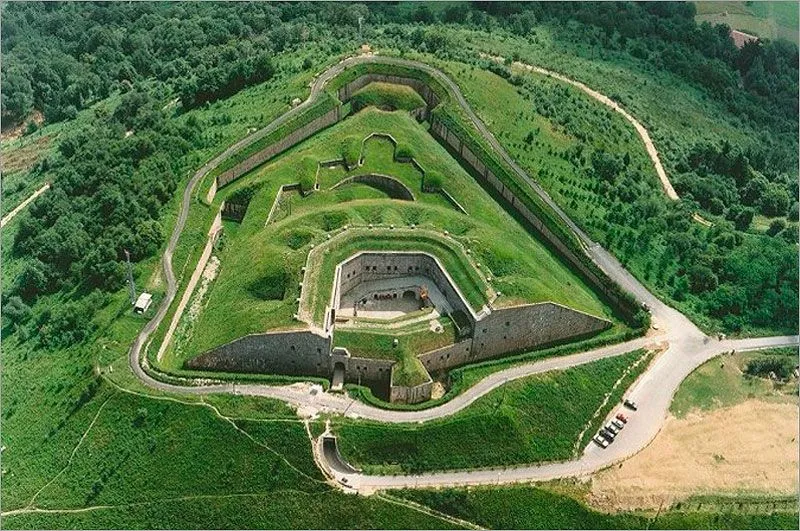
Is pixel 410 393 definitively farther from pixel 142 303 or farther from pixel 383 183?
pixel 383 183

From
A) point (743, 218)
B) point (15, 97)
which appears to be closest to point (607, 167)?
point (743, 218)

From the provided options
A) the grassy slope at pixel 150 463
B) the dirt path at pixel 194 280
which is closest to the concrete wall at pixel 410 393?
the grassy slope at pixel 150 463

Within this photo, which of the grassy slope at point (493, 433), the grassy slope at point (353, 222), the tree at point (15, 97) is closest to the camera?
the grassy slope at point (493, 433)

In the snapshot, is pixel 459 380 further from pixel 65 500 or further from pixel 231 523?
pixel 65 500

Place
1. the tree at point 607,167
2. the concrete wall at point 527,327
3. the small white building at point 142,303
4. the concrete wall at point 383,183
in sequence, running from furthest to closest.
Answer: the tree at point 607,167 → the concrete wall at point 383,183 → the small white building at point 142,303 → the concrete wall at point 527,327

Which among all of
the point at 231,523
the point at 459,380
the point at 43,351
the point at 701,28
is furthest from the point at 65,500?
the point at 701,28

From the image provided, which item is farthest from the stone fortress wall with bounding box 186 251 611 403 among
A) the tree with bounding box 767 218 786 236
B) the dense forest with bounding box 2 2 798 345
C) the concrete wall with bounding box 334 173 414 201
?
the tree with bounding box 767 218 786 236

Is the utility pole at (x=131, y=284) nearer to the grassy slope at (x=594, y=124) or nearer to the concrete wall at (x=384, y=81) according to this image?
the concrete wall at (x=384, y=81)
